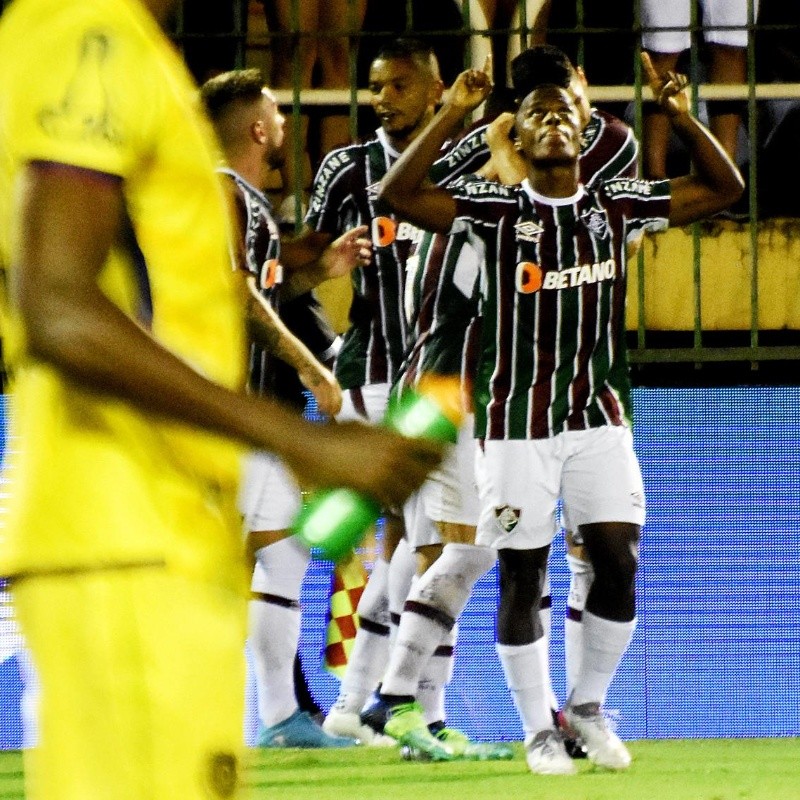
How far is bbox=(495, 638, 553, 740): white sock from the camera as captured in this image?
5332mm

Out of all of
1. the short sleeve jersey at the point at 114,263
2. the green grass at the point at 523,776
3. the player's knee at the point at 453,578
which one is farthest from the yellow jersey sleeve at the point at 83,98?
the player's knee at the point at 453,578

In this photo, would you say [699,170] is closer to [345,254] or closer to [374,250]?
[345,254]

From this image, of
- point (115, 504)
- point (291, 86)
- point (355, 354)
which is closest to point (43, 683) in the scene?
point (115, 504)

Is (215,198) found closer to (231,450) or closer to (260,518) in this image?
(231,450)

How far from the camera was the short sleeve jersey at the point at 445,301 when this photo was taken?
5.95 m

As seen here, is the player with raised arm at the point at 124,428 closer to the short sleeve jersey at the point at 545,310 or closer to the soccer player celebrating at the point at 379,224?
the short sleeve jersey at the point at 545,310

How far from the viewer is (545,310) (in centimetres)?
543

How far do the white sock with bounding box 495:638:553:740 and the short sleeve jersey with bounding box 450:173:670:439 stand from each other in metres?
0.64

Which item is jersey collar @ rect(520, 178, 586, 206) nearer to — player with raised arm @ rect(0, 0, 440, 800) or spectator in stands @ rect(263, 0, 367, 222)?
spectator in stands @ rect(263, 0, 367, 222)

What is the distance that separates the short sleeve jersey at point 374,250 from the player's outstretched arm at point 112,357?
188 inches

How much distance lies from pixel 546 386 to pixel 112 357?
3.89m

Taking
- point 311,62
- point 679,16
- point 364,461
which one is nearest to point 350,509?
point 364,461

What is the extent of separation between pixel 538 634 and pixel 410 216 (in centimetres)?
132

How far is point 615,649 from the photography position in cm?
532
